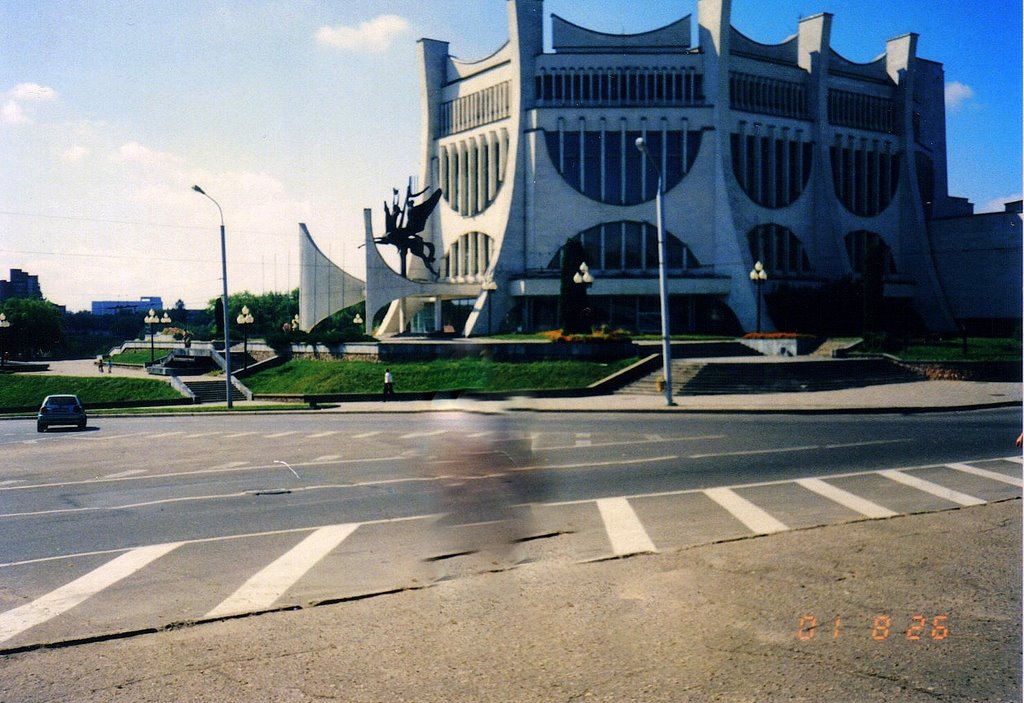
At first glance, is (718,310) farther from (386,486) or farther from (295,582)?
(295,582)

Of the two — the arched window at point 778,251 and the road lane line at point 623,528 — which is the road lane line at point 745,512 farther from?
the arched window at point 778,251

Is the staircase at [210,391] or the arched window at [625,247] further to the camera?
the arched window at [625,247]

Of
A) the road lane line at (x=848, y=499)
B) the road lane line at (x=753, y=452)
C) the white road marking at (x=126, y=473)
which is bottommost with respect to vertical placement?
the road lane line at (x=753, y=452)

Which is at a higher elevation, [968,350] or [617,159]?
[617,159]

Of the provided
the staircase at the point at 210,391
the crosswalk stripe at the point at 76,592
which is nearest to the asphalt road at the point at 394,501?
the crosswalk stripe at the point at 76,592

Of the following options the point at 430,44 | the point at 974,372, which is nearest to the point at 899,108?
the point at 430,44

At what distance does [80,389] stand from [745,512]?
4133 centimetres

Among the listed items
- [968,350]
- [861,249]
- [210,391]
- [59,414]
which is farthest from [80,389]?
[861,249]

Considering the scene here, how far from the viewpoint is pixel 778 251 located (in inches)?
2719

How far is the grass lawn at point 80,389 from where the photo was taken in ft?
141

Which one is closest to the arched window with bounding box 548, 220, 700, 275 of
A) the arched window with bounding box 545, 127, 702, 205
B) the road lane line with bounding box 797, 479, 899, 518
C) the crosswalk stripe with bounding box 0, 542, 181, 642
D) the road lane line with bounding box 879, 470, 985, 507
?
the arched window with bounding box 545, 127, 702, 205

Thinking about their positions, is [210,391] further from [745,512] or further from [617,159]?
[745,512]

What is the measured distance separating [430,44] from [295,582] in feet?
232

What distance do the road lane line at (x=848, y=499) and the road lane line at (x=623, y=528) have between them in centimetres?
266
